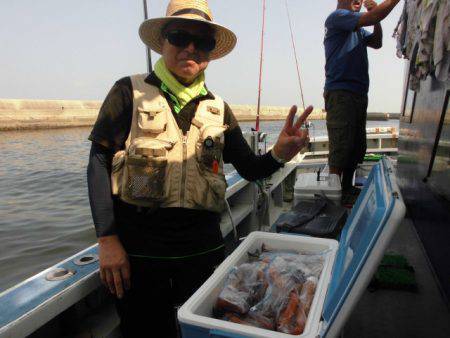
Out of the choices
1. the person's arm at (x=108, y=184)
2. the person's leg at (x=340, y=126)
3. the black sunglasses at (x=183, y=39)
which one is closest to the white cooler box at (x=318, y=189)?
the person's leg at (x=340, y=126)

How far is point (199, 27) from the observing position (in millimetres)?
1853

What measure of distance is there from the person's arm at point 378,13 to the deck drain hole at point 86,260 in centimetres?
294

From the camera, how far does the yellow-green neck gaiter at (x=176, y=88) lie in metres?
1.83

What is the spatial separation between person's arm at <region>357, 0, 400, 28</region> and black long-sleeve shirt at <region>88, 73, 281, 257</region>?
2056 millimetres

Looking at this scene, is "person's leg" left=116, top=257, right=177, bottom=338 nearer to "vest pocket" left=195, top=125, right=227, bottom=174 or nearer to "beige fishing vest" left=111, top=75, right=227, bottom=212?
"beige fishing vest" left=111, top=75, right=227, bottom=212

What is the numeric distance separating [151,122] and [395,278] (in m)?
1.83

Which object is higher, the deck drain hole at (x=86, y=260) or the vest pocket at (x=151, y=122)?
the vest pocket at (x=151, y=122)

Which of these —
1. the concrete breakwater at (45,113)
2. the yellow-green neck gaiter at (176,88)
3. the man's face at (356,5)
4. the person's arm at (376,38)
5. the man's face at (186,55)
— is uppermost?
the man's face at (356,5)

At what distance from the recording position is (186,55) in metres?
1.80

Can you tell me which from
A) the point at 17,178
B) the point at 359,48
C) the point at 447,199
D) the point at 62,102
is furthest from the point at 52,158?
the point at 62,102

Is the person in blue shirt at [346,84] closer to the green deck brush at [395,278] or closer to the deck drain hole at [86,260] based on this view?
the green deck brush at [395,278]

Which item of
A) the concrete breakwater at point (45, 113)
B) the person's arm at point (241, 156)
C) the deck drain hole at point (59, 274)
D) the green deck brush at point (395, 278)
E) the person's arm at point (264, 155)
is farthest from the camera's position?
the concrete breakwater at point (45, 113)

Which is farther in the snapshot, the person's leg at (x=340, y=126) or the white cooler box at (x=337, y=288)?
the person's leg at (x=340, y=126)

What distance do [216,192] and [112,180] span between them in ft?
1.79
